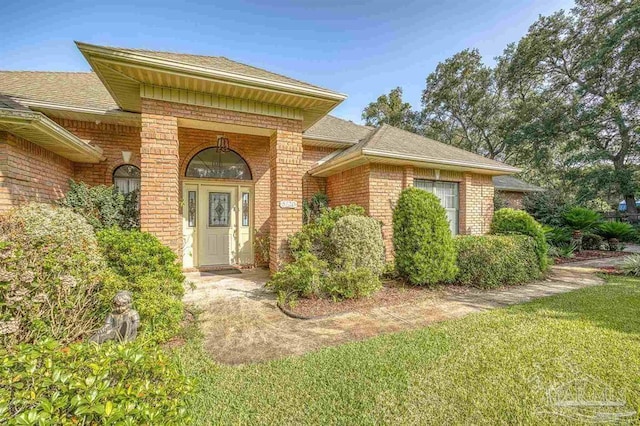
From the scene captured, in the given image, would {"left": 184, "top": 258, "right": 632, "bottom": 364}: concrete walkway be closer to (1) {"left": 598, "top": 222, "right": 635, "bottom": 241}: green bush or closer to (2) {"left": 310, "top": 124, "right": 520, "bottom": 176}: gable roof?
(2) {"left": 310, "top": 124, "right": 520, "bottom": 176}: gable roof

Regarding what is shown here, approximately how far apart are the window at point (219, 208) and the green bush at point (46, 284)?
434cm

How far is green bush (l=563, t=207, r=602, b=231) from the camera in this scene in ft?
36.3

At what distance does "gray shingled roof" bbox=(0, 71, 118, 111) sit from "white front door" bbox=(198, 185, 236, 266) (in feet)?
10.3

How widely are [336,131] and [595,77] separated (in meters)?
18.2

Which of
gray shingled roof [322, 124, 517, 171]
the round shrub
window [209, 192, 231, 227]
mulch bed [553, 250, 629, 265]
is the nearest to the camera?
the round shrub

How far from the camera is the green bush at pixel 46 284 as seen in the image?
2.71m

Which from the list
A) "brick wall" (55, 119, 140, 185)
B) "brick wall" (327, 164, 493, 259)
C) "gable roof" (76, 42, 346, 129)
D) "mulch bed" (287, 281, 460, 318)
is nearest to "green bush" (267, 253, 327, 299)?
"mulch bed" (287, 281, 460, 318)

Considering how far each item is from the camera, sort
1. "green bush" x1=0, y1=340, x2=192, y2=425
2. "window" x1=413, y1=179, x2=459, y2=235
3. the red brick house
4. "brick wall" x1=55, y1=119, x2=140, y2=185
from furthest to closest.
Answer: "window" x1=413, y1=179, x2=459, y2=235
"brick wall" x1=55, y1=119, x2=140, y2=185
the red brick house
"green bush" x1=0, y1=340, x2=192, y2=425

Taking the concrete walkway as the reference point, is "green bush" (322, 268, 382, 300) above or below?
above

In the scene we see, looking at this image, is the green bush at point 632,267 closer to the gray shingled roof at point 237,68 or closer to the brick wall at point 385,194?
the brick wall at point 385,194

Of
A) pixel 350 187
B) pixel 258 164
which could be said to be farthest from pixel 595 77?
pixel 258 164

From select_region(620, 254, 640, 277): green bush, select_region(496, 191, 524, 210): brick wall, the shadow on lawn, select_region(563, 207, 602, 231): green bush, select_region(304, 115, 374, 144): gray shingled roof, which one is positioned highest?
select_region(304, 115, 374, 144): gray shingled roof

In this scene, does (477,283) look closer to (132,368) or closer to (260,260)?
(260,260)

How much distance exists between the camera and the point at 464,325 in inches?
153
